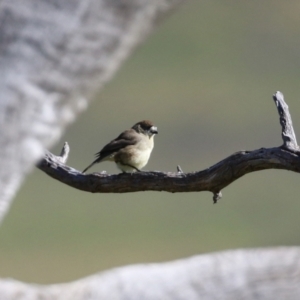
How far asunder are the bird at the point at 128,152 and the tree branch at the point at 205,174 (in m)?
2.68

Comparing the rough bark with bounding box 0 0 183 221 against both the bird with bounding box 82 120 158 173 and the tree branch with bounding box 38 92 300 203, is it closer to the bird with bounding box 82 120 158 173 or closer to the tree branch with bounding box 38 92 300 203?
the tree branch with bounding box 38 92 300 203

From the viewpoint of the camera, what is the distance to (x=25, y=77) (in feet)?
3.05

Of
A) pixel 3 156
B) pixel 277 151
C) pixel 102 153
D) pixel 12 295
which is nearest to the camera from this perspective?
pixel 3 156

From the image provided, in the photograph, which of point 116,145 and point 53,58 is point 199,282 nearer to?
point 53,58

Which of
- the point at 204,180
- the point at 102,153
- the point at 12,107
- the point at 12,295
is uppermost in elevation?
the point at 102,153

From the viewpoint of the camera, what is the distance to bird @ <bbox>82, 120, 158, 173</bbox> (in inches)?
320

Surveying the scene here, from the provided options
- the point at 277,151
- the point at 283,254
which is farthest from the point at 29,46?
the point at 277,151

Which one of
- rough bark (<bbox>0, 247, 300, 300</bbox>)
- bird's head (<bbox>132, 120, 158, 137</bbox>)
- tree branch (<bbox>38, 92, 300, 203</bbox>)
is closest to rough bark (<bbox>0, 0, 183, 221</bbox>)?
rough bark (<bbox>0, 247, 300, 300</bbox>)

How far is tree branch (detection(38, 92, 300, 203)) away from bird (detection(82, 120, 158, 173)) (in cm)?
268

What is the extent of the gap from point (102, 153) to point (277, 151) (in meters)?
4.76

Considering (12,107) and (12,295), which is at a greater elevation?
(12,107)

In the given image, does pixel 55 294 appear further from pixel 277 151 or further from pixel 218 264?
pixel 277 151

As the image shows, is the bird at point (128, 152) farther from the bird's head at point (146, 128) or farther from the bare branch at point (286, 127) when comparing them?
the bare branch at point (286, 127)

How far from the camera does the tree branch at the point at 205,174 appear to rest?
3.86 meters
